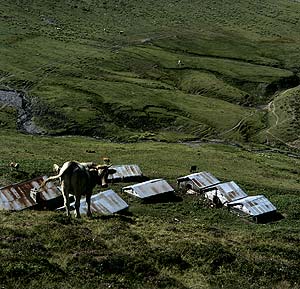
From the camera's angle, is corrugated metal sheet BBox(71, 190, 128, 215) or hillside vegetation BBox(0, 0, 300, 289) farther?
corrugated metal sheet BBox(71, 190, 128, 215)

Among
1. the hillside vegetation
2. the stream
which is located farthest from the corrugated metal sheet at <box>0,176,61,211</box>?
the stream

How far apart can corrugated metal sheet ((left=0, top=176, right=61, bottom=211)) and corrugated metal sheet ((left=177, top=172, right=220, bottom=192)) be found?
17863 millimetres

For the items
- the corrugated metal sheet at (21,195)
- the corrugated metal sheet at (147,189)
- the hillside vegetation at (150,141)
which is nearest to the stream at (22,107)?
the hillside vegetation at (150,141)

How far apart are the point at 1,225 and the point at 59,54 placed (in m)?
136

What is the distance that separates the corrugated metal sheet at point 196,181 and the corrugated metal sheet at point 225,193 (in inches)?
67.8

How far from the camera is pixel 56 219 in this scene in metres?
27.7

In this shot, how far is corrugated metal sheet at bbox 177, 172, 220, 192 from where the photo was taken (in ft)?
201

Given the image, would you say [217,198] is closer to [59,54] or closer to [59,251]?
[59,251]

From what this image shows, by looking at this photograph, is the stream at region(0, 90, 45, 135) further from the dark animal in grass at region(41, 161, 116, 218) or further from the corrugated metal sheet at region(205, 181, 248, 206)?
the dark animal in grass at region(41, 161, 116, 218)

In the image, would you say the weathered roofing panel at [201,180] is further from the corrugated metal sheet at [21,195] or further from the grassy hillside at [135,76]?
the grassy hillside at [135,76]

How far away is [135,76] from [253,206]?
9766 cm

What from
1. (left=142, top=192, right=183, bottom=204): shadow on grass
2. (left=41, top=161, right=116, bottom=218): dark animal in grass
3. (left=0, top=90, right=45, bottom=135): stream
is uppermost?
(left=41, top=161, right=116, bottom=218): dark animal in grass

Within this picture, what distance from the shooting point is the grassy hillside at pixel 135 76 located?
11631 centimetres

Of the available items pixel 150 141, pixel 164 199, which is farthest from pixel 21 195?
pixel 150 141
